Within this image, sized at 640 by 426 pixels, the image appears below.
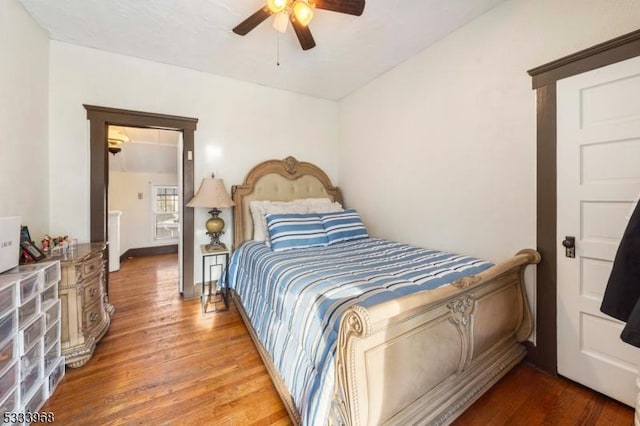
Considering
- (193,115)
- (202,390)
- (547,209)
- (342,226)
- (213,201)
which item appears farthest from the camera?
(193,115)

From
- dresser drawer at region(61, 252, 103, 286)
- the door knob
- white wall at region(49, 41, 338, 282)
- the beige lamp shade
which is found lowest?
dresser drawer at region(61, 252, 103, 286)

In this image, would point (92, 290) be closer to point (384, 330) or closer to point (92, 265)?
point (92, 265)

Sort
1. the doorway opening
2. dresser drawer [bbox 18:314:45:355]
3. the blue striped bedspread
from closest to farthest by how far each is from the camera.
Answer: the blue striped bedspread, dresser drawer [bbox 18:314:45:355], the doorway opening

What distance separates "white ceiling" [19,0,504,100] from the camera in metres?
1.95

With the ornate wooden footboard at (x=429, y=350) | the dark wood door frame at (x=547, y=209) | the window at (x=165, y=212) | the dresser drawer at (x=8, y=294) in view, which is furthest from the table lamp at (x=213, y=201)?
the window at (x=165, y=212)

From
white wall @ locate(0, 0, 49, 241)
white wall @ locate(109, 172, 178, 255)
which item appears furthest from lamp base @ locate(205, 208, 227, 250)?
white wall @ locate(109, 172, 178, 255)

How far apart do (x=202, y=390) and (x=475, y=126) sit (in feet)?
9.01

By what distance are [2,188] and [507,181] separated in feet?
11.5

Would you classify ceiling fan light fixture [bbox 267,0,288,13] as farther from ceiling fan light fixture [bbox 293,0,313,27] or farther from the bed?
the bed

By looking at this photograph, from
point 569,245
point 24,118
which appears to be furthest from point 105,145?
point 569,245

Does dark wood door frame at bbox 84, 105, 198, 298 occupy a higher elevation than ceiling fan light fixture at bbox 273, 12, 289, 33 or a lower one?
lower

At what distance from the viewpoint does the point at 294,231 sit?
8.10ft

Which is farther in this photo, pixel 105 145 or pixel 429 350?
pixel 105 145

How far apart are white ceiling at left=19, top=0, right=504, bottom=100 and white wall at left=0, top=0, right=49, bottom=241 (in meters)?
0.21
